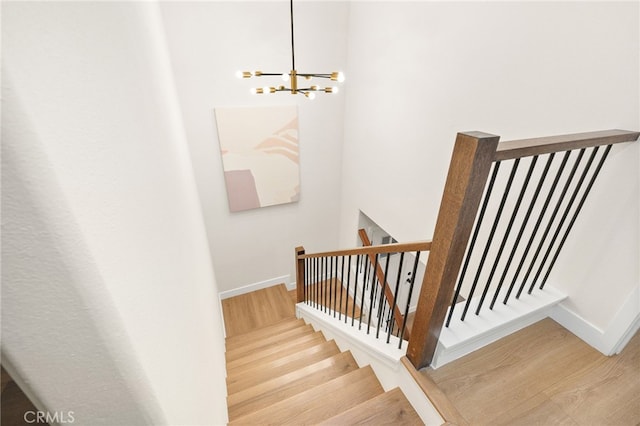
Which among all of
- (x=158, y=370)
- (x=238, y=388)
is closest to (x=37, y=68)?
(x=158, y=370)

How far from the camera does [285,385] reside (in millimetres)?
2062

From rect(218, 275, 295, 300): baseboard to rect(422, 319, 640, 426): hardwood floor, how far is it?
3.73 m

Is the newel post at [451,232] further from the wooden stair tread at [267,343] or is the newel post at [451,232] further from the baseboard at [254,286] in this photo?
the baseboard at [254,286]

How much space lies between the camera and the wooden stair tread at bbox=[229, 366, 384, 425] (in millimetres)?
1636

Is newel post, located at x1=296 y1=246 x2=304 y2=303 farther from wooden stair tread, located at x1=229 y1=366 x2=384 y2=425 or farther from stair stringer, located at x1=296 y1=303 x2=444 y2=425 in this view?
wooden stair tread, located at x1=229 y1=366 x2=384 y2=425

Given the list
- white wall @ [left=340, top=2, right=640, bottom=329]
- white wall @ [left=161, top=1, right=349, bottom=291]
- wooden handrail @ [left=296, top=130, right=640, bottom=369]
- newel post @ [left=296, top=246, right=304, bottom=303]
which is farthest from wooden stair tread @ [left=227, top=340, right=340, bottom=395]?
white wall @ [left=161, top=1, right=349, bottom=291]

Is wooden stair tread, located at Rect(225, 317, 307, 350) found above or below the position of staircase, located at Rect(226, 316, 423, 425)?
below

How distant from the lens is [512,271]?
206cm

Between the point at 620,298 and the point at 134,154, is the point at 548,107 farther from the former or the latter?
the point at 134,154

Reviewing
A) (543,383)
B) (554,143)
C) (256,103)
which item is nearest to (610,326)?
(543,383)

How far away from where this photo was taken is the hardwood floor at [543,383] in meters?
1.28

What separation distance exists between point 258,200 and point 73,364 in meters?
3.65

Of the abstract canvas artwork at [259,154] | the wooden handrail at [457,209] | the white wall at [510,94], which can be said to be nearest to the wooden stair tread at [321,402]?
the wooden handrail at [457,209]

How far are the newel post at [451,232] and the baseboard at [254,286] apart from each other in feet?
12.1
